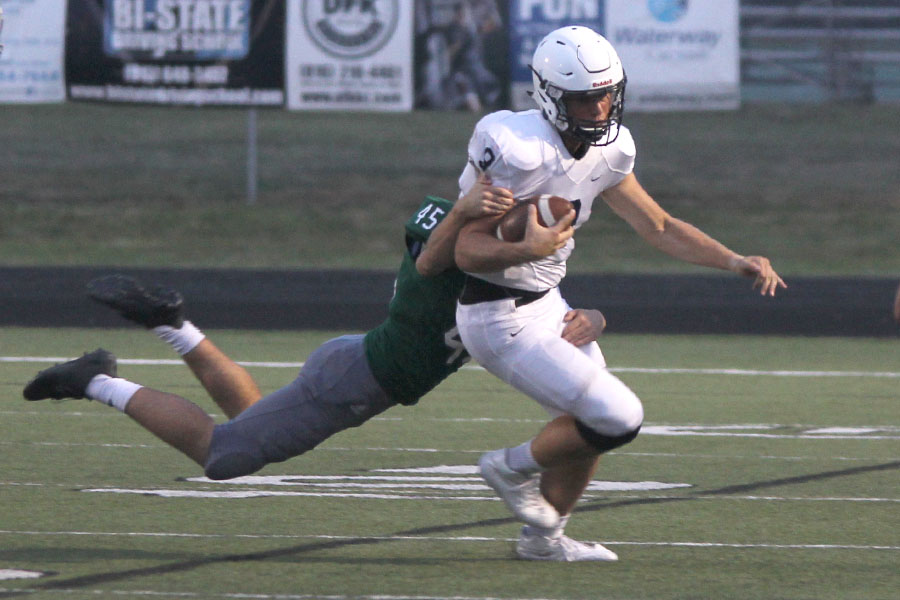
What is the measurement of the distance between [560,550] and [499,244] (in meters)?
1.12

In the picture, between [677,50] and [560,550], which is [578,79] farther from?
[677,50]

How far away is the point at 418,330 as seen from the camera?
5.30 m

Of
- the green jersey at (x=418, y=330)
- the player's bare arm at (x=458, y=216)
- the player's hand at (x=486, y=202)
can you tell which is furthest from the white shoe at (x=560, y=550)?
the player's hand at (x=486, y=202)

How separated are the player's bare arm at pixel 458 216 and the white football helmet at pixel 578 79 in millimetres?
323

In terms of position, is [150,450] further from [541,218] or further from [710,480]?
[541,218]

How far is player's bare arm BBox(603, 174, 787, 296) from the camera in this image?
5.36 metres

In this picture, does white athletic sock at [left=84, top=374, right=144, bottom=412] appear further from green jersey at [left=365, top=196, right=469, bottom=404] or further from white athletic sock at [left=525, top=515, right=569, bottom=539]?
white athletic sock at [left=525, top=515, right=569, bottom=539]

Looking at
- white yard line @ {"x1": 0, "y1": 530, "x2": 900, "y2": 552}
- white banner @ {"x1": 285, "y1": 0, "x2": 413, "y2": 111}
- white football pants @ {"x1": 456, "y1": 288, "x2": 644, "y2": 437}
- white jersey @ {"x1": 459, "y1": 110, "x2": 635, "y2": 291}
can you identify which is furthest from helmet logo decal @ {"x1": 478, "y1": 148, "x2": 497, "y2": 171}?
white banner @ {"x1": 285, "y1": 0, "x2": 413, "y2": 111}

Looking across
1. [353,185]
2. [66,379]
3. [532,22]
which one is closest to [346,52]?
[532,22]

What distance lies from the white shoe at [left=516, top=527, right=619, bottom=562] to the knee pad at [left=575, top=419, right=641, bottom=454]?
0.44 meters

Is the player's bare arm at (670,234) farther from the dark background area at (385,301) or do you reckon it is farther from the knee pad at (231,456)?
the dark background area at (385,301)

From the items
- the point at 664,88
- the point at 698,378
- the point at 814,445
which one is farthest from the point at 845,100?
the point at 814,445

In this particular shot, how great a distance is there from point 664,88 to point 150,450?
10058 mm

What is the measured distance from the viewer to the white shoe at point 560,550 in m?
5.29
